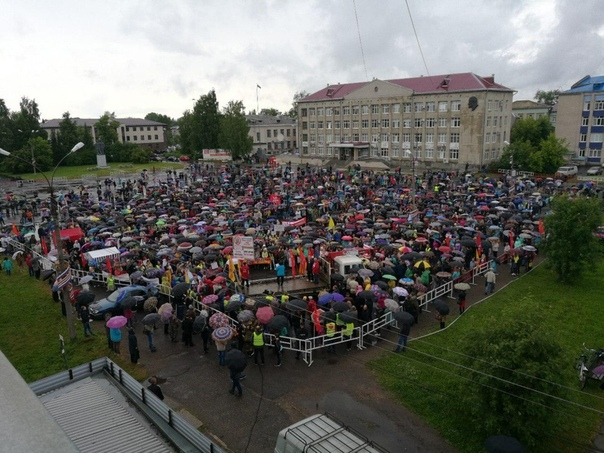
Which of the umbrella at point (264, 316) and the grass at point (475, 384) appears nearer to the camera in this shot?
the grass at point (475, 384)

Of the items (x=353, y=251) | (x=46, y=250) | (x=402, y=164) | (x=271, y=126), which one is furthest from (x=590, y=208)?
(x=271, y=126)

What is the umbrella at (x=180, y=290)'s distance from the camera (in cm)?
1642

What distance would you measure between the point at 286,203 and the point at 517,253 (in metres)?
17.8

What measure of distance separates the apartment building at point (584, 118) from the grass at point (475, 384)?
52587 millimetres

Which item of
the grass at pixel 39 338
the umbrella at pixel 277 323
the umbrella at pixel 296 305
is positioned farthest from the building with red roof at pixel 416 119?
the grass at pixel 39 338

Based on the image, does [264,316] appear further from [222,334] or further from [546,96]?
[546,96]

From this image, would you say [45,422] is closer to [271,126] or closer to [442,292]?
[442,292]

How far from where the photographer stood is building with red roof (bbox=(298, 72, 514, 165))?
60.0 meters

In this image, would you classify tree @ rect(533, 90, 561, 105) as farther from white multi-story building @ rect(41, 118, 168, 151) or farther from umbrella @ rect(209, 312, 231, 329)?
umbrella @ rect(209, 312, 231, 329)

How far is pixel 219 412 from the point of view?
11891 millimetres

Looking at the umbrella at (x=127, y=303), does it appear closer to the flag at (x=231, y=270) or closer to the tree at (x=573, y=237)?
the flag at (x=231, y=270)

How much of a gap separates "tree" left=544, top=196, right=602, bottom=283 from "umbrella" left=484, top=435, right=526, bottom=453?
48.4 feet

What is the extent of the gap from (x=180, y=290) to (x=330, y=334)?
5.76 metres

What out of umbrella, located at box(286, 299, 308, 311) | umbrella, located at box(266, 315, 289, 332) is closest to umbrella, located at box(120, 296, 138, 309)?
umbrella, located at box(266, 315, 289, 332)
